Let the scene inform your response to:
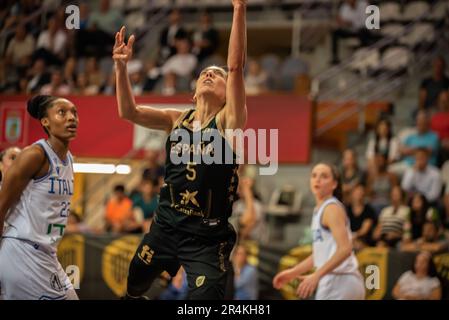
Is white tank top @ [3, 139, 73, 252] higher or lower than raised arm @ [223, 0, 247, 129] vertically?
lower

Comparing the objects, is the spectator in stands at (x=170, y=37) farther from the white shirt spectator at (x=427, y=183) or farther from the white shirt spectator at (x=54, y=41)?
the white shirt spectator at (x=427, y=183)

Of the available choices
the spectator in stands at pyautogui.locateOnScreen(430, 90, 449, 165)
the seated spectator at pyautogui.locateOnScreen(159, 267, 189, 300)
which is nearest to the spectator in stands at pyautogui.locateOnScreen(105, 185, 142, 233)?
the seated spectator at pyautogui.locateOnScreen(159, 267, 189, 300)

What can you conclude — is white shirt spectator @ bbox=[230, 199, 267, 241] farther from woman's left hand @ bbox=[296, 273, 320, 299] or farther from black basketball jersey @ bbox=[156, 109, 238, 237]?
black basketball jersey @ bbox=[156, 109, 238, 237]

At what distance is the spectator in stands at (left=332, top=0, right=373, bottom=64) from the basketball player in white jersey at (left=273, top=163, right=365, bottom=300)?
6.56m

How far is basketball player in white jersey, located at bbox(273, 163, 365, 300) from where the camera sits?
620 centimetres

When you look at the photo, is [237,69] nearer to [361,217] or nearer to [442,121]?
[361,217]

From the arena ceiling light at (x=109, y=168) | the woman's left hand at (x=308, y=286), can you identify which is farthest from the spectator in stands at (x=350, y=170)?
the woman's left hand at (x=308, y=286)

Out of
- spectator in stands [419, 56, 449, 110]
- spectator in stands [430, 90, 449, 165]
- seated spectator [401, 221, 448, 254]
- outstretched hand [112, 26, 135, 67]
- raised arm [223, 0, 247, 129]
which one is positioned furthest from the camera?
spectator in stands [419, 56, 449, 110]

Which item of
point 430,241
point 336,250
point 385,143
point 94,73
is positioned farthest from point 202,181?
point 94,73

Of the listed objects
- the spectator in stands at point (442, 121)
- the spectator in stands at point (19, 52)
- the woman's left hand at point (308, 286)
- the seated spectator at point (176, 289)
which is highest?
the spectator in stands at point (19, 52)

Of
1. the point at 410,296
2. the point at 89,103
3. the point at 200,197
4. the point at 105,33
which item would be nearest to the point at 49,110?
the point at 200,197

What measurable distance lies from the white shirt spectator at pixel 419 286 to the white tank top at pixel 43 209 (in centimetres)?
460

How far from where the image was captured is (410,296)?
28.0 ft

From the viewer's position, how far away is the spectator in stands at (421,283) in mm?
8609
